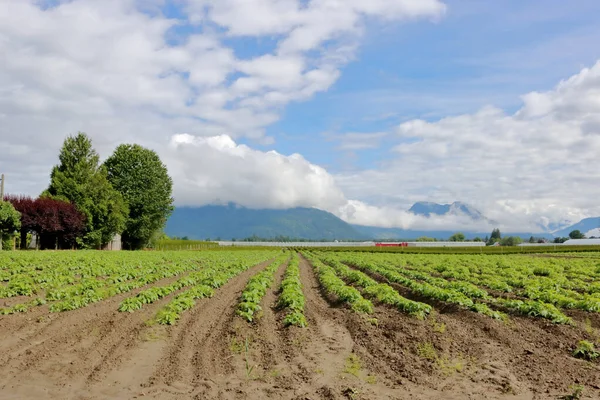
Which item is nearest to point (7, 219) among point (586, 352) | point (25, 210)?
point (25, 210)

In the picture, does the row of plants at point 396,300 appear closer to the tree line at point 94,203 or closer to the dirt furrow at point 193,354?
the dirt furrow at point 193,354

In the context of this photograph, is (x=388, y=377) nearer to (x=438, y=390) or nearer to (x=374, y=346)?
(x=438, y=390)

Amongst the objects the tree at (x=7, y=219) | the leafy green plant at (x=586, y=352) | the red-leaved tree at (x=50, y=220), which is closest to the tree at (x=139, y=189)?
the red-leaved tree at (x=50, y=220)

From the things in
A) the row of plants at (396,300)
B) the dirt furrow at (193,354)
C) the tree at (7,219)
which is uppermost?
the tree at (7,219)

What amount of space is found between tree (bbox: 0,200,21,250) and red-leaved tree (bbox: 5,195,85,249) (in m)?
5.27

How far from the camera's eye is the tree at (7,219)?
2099 inches

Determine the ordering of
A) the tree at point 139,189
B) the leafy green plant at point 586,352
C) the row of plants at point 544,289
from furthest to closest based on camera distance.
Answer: the tree at point 139,189, the row of plants at point 544,289, the leafy green plant at point 586,352

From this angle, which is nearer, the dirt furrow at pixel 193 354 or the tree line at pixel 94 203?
the dirt furrow at pixel 193 354

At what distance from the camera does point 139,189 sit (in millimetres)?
77438

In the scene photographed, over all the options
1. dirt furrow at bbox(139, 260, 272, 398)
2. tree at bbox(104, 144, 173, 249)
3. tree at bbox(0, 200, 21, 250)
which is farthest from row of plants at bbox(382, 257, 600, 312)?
tree at bbox(104, 144, 173, 249)

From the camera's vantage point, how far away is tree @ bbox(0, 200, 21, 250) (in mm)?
53312

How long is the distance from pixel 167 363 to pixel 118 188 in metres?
72.5

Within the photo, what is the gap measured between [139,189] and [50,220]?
1703 centimetres

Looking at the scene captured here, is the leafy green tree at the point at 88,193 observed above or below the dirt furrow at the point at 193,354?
above
